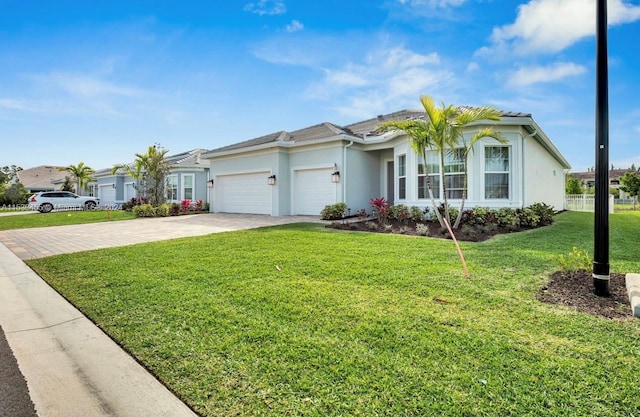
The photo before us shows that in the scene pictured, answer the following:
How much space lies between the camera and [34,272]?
5.54 meters

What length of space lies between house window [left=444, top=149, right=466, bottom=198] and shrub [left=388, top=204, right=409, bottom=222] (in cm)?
163

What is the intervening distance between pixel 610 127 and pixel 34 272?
879 cm

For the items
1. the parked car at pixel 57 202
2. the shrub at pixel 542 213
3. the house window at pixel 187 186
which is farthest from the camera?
the parked car at pixel 57 202

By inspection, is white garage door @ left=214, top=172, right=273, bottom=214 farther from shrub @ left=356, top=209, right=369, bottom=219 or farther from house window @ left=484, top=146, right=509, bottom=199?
house window @ left=484, top=146, right=509, bottom=199

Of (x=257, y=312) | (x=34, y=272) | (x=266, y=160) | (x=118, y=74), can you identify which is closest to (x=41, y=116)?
(x=118, y=74)

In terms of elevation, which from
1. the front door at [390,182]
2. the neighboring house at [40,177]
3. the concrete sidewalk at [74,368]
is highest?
the neighboring house at [40,177]

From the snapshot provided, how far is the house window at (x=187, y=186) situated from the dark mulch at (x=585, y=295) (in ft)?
66.6

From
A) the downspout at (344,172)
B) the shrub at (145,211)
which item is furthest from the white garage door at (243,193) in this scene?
the downspout at (344,172)

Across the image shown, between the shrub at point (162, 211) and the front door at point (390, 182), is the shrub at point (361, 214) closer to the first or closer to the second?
the front door at point (390, 182)

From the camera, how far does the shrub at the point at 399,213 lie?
11.7 m

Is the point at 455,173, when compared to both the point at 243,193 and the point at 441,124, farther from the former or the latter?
the point at 243,193

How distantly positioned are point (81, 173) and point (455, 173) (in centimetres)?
3496

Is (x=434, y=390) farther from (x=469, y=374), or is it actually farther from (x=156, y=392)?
(x=156, y=392)

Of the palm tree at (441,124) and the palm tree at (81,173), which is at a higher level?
the palm tree at (81,173)
